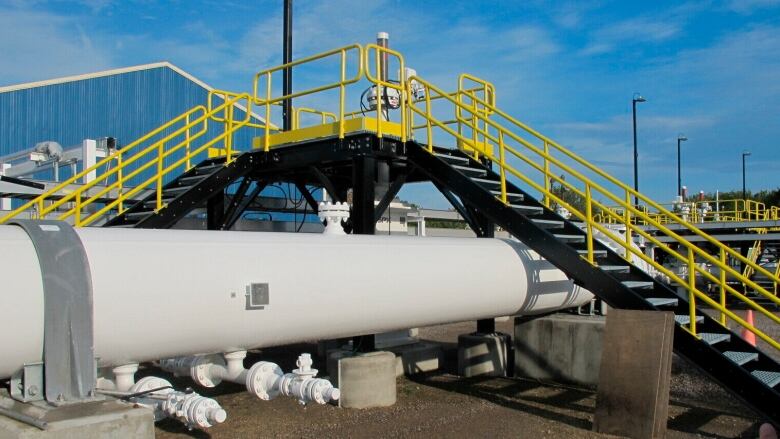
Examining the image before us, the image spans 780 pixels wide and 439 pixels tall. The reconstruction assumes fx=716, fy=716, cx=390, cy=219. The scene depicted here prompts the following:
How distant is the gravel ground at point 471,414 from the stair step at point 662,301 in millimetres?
1401

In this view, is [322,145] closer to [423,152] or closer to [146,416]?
[423,152]

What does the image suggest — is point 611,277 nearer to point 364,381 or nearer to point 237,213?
point 364,381

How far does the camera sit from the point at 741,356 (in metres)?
7.49

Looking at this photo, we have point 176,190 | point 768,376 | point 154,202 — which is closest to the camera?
point 768,376

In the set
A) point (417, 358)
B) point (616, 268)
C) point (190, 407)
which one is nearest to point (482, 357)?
point (417, 358)

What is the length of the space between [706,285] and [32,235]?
27905 mm

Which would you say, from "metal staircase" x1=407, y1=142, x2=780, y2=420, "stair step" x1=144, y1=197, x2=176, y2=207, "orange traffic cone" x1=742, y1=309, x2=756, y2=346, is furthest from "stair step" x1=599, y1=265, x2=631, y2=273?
"stair step" x1=144, y1=197, x2=176, y2=207

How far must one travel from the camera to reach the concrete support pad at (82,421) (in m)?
4.00

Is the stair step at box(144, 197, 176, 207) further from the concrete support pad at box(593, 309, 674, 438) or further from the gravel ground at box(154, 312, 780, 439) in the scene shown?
the concrete support pad at box(593, 309, 674, 438)

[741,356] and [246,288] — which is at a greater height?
[246,288]

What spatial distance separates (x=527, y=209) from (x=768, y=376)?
326 centimetres

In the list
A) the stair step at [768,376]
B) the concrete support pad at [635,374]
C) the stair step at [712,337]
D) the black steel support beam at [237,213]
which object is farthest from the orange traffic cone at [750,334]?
the black steel support beam at [237,213]

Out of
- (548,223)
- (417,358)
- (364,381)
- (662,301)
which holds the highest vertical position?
(548,223)

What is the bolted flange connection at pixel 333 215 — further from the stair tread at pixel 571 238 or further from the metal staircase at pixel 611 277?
the stair tread at pixel 571 238
